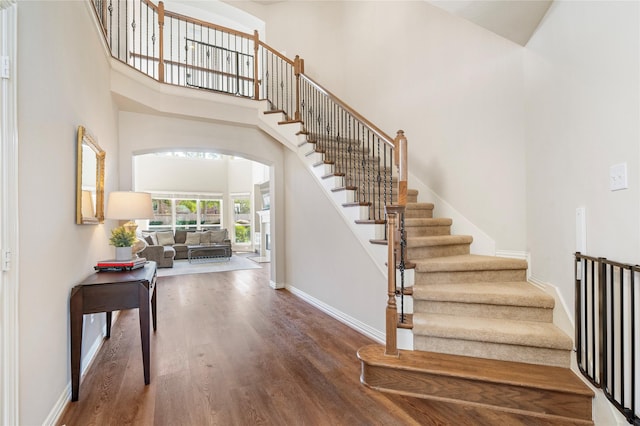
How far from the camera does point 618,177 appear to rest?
1714 millimetres

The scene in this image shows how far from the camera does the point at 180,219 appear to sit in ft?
38.9

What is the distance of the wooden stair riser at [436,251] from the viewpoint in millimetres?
3034

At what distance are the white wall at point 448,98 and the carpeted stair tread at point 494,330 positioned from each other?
3.48 ft

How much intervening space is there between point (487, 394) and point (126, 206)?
332 cm

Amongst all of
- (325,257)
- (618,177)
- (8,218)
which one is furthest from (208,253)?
(618,177)

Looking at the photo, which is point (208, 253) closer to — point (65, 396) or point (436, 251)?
point (65, 396)

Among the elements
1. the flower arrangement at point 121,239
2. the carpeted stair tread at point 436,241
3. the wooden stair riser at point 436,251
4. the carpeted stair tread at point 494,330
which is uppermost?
the flower arrangement at point 121,239

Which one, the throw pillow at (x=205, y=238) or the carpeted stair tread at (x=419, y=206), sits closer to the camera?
the carpeted stair tread at (x=419, y=206)

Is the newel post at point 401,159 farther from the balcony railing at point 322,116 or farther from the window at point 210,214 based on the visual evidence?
the window at point 210,214

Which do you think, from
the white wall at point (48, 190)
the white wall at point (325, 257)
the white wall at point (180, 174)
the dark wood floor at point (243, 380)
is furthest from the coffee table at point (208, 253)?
the white wall at point (48, 190)

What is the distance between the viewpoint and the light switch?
5.47 ft

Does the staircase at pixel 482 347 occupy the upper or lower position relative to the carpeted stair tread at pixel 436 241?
lower

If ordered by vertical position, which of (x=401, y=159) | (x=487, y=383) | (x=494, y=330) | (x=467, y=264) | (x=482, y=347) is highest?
(x=401, y=159)

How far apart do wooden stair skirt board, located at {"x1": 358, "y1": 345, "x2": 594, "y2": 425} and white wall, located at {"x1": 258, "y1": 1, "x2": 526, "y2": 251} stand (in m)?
1.44
